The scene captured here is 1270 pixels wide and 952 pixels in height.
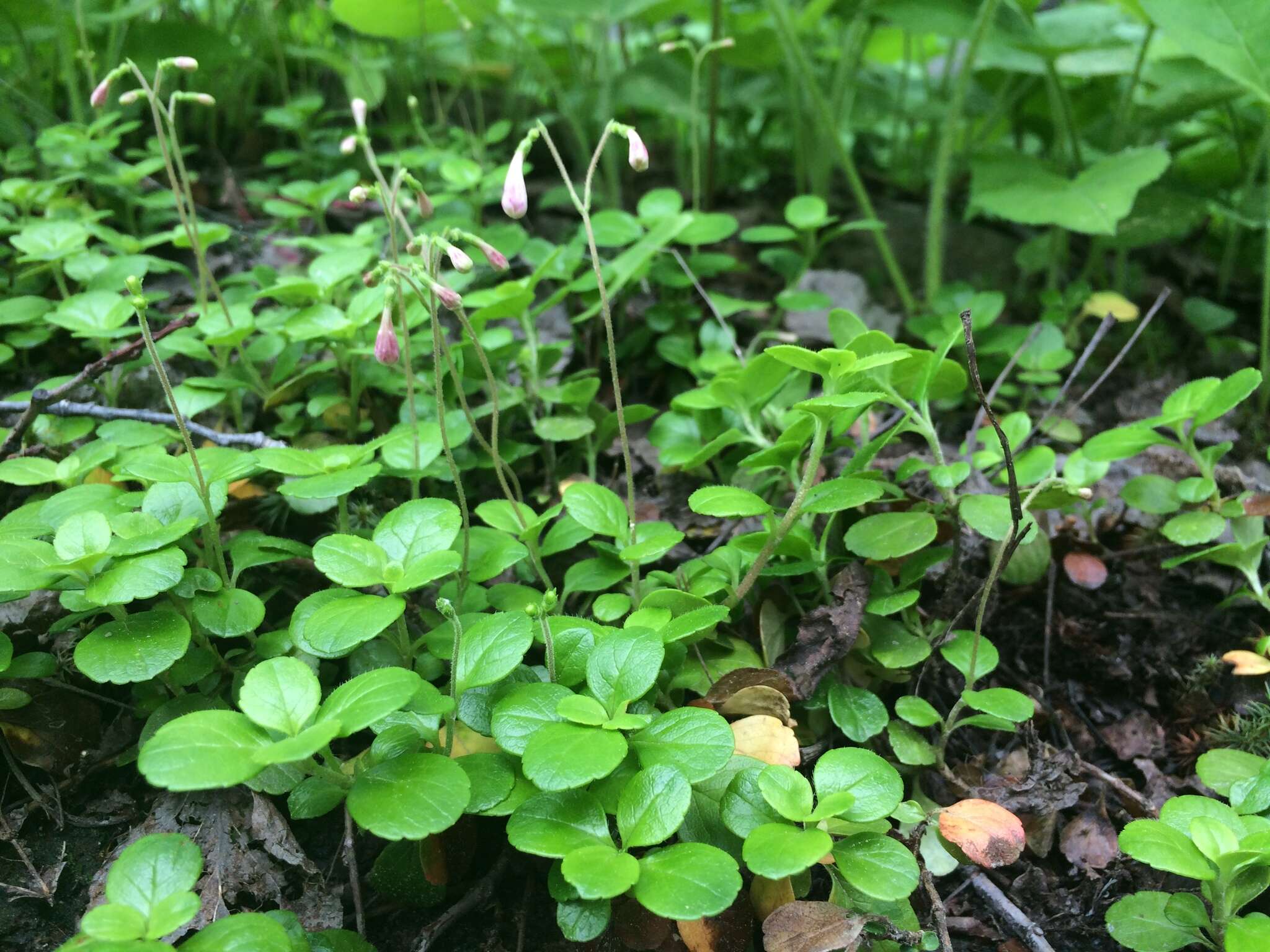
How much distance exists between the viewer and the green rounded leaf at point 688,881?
974mm

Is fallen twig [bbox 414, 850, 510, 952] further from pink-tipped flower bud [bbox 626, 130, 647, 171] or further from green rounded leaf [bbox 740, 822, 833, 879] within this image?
pink-tipped flower bud [bbox 626, 130, 647, 171]

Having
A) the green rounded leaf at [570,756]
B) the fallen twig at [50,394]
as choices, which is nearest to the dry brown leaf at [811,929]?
the green rounded leaf at [570,756]

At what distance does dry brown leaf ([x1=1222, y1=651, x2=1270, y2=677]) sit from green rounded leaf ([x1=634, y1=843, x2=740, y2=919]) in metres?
1.08

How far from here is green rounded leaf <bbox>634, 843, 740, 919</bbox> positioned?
97 cm

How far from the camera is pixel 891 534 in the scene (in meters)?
1.49

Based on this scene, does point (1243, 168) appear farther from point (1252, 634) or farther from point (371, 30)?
point (371, 30)

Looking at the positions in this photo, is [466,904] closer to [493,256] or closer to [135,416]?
[493,256]

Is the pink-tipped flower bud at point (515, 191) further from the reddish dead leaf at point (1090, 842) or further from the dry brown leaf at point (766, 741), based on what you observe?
the reddish dead leaf at point (1090, 842)

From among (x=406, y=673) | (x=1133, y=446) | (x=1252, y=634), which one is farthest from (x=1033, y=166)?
(x=406, y=673)

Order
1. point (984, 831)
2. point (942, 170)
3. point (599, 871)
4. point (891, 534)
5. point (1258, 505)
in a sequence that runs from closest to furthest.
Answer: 1. point (599, 871)
2. point (984, 831)
3. point (891, 534)
4. point (1258, 505)
5. point (942, 170)

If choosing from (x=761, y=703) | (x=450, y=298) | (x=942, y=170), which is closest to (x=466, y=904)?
(x=761, y=703)

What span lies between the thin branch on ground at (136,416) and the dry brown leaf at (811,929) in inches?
46.8

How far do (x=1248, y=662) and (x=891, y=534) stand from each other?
69 centimetres

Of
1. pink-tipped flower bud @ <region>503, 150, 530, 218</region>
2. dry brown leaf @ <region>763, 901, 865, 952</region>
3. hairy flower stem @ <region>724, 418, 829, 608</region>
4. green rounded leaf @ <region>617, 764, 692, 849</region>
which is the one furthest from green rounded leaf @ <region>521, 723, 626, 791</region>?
pink-tipped flower bud @ <region>503, 150, 530, 218</region>
